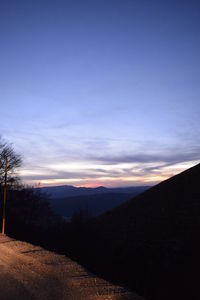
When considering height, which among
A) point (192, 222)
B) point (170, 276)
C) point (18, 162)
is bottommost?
point (170, 276)

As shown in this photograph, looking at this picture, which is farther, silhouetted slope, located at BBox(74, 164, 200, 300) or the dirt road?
silhouetted slope, located at BBox(74, 164, 200, 300)

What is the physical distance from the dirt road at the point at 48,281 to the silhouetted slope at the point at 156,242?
3958 millimetres

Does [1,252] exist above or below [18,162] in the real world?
below

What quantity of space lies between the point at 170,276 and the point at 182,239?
7.48 metres

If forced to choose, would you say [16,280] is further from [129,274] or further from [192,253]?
[192,253]

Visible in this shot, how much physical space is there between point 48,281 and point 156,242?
685 inches

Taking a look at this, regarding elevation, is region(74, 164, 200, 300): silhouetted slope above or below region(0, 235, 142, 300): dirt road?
below

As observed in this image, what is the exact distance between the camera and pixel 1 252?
9.22 m

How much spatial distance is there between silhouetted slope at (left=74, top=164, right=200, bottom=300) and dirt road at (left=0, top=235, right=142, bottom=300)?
396 cm

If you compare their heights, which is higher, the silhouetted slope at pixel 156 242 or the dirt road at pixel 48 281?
the dirt road at pixel 48 281

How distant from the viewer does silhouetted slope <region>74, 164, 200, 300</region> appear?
42.3ft

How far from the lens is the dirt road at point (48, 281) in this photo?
17.5 ft

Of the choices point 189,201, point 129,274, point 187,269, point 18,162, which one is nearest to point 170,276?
point 187,269

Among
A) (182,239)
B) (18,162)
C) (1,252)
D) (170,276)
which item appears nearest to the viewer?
(1,252)
